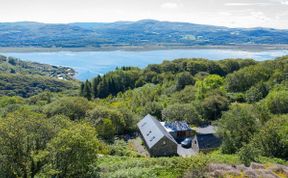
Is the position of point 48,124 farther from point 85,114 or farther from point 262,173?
point 85,114

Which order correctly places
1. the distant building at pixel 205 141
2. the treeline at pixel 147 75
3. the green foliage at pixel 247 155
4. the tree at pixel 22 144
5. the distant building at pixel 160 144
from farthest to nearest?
the treeline at pixel 147 75 < the distant building at pixel 205 141 < the distant building at pixel 160 144 < the green foliage at pixel 247 155 < the tree at pixel 22 144

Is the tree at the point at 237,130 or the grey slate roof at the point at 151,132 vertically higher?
the tree at the point at 237,130

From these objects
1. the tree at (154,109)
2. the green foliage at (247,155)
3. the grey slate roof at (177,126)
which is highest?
the green foliage at (247,155)

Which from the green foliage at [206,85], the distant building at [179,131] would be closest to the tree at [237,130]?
the distant building at [179,131]

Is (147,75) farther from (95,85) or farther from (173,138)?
(173,138)

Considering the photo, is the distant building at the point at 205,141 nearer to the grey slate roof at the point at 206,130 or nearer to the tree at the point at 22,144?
the grey slate roof at the point at 206,130

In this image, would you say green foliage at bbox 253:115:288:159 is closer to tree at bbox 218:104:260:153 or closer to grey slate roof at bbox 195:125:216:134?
tree at bbox 218:104:260:153
